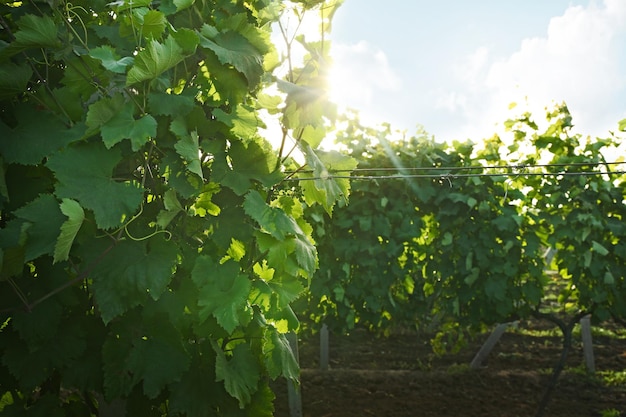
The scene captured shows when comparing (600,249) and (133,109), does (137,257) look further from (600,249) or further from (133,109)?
(600,249)

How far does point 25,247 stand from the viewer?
6.25ft

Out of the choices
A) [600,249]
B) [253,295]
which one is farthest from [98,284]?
[600,249]

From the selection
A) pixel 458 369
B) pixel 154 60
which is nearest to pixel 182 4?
A: pixel 154 60

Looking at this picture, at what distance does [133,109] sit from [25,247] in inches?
21.1

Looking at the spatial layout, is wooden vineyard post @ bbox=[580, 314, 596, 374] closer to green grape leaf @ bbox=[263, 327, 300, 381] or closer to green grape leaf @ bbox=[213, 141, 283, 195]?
green grape leaf @ bbox=[263, 327, 300, 381]

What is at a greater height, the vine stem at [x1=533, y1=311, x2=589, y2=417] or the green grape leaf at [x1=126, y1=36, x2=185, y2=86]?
the green grape leaf at [x1=126, y1=36, x2=185, y2=86]

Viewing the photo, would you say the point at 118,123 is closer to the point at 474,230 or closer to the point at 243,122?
the point at 243,122

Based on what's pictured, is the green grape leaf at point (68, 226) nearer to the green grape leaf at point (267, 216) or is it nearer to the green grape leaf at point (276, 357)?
the green grape leaf at point (267, 216)

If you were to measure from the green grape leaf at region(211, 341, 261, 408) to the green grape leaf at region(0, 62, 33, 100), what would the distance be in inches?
41.5

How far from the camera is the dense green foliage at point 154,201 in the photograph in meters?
1.86

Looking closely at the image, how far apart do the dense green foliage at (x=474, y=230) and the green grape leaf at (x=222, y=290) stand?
11.6 feet

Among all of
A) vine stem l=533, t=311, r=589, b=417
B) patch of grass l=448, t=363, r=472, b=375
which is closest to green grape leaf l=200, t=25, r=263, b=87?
vine stem l=533, t=311, r=589, b=417

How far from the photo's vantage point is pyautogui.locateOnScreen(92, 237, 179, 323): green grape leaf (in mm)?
1842

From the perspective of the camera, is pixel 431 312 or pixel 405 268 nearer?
pixel 405 268
